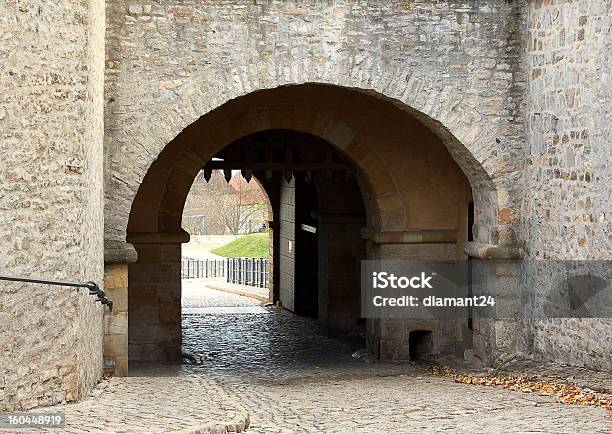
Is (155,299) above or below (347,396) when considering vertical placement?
above

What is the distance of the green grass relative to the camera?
31.9 meters

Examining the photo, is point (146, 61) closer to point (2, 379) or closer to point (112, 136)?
point (112, 136)

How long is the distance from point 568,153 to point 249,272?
17.0 m

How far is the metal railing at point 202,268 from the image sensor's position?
30.0m

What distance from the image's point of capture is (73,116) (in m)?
8.69

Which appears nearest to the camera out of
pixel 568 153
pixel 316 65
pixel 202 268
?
pixel 568 153

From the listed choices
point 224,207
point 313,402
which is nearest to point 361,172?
point 313,402

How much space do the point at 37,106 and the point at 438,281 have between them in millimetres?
6474

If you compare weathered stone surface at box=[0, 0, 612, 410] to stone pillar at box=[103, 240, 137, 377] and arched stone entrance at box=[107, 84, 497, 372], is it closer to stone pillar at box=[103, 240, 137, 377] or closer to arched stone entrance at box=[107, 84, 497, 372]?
stone pillar at box=[103, 240, 137, 377]

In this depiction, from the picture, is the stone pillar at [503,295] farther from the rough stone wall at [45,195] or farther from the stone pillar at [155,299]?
the rough stone wall at [45,195]

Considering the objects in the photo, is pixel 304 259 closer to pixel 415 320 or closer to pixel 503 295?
pixel 415 320

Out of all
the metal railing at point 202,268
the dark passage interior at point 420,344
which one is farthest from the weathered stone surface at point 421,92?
the metal railing at point 202,268

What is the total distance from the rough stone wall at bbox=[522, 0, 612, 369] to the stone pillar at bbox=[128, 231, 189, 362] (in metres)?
4.30

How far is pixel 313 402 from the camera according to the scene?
9.88 m
